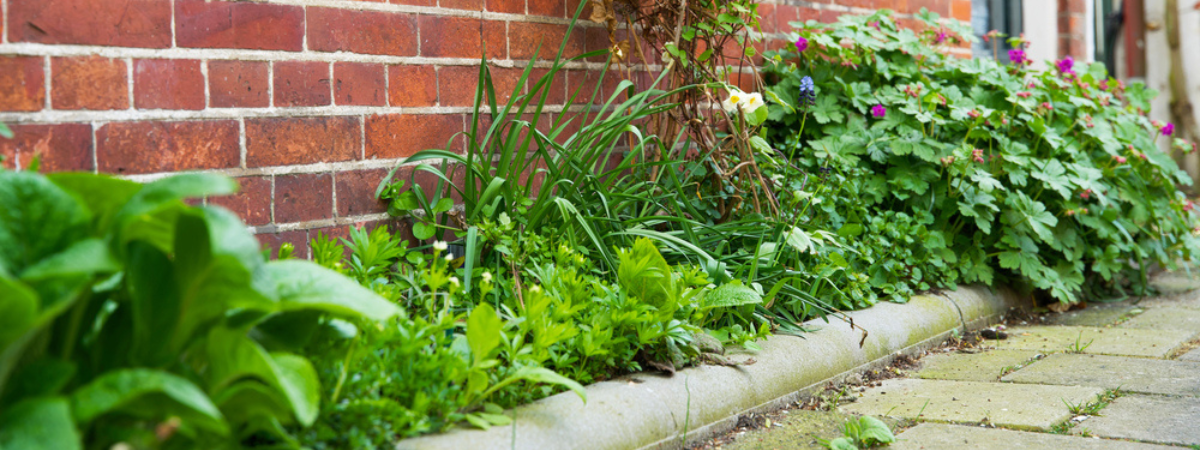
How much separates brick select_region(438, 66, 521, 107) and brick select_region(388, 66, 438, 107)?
3 cm

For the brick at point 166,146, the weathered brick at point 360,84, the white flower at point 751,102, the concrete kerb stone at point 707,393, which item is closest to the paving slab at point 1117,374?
the concrete kerb stone at point 707,393

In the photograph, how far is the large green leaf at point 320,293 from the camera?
44.1 inches

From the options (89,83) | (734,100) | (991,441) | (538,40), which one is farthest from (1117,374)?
(89,83)

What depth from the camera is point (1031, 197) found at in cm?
320

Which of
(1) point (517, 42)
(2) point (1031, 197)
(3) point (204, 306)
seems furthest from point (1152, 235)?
(3) point (204, 306)

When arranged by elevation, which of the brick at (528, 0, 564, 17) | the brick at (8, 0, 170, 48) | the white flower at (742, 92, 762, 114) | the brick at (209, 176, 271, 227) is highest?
the brick at (528, 0, 564, 17)

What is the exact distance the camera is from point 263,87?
73.8 inches

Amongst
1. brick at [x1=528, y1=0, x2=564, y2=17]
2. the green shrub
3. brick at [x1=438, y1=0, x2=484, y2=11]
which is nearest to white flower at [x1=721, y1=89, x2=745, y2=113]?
the green shrub

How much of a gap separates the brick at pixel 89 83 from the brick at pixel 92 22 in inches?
1.4

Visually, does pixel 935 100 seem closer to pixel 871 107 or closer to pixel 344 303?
pixel 871 107

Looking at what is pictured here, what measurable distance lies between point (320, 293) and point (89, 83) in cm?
81

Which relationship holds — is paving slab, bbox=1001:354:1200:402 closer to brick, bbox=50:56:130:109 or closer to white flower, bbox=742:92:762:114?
white flower, bbox=742:92:762:114

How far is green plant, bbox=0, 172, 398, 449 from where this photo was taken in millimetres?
949

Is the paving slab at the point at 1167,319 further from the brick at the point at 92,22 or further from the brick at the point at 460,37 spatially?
the brick at the point at 92,22
